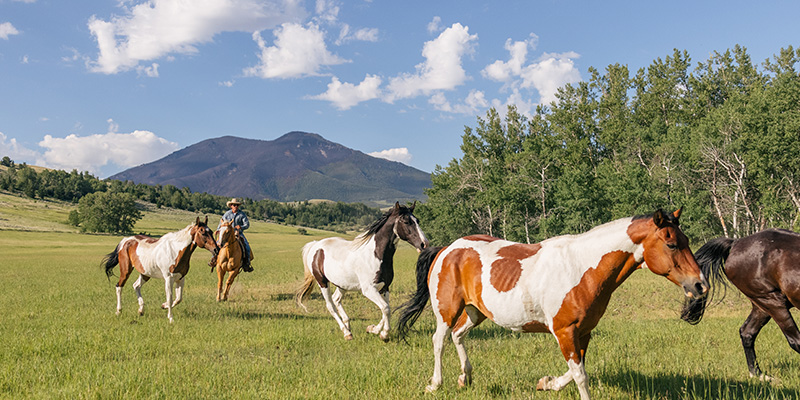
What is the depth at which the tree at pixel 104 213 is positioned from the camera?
90562 millimetres

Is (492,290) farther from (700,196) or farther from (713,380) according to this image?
(700,196)

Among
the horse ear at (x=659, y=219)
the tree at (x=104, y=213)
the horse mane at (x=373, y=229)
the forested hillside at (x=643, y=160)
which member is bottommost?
the tree at (x=104, y=213)

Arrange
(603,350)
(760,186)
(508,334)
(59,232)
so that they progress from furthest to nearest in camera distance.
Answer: (59,232) < (760,186) < (508,334) < (603,350)

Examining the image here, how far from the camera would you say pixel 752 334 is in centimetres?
677

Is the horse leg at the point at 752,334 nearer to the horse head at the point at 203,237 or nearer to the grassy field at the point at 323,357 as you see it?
the grassy field at the point at 323,357

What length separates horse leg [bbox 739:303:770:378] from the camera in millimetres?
6644

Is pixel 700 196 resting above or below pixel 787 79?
below

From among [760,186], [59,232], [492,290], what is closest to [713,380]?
[492,290]

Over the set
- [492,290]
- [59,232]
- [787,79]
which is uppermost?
[787,79]

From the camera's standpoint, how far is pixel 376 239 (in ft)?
32.0

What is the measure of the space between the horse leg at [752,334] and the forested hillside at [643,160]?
39.7m

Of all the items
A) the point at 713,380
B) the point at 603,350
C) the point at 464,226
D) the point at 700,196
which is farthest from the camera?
the point at 464,226

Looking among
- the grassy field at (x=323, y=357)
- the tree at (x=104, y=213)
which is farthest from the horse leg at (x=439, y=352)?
the tree at (x=104, y=213)

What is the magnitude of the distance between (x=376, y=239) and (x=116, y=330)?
5.93 m
